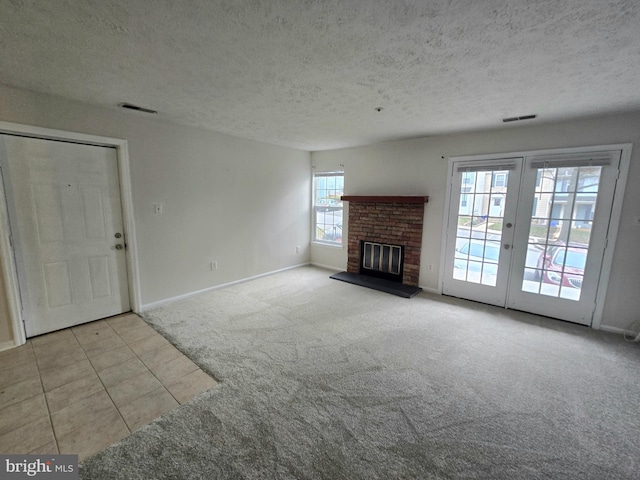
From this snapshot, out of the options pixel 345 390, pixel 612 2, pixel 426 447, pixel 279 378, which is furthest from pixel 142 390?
Answer: pixel 612 2

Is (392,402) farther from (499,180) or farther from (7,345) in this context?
(7,345)

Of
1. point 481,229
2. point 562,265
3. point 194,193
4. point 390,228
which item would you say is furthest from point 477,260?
point 194,193

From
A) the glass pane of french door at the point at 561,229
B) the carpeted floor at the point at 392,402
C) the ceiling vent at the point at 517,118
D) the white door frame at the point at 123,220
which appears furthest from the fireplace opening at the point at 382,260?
the white door frame at the point at 123,220

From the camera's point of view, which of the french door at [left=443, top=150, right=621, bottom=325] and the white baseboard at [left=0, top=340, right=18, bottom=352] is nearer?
the white baseboard at [left=0, top=340, right=18, bottom=352]

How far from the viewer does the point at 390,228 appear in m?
4.62

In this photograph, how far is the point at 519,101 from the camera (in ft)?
8.29

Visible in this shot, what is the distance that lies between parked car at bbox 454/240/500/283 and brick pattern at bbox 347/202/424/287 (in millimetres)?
610

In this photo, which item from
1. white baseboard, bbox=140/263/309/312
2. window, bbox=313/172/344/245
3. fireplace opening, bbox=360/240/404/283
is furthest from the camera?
window, bbox=313/172/344/245

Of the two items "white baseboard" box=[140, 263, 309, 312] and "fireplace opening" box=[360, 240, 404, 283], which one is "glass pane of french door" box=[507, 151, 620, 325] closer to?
"fireplace opening" box=[360, 240, 404, 283]

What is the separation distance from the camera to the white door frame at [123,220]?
8.15ft

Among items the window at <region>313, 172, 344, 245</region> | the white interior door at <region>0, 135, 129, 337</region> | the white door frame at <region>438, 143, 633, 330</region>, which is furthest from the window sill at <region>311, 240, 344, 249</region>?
the white interior door at <region>0, 135, 129, 337</region>

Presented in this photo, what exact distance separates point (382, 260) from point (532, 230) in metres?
2.14

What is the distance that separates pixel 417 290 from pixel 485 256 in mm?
1063

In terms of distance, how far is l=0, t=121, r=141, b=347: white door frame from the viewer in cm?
248
